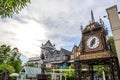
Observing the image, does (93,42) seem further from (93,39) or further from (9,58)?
(9,58)

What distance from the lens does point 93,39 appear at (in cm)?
1473

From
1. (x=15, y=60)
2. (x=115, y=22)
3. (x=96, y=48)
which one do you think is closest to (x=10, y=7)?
(x=115, y=22)

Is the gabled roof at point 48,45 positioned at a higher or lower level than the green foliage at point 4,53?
higher

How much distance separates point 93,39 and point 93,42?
344mm

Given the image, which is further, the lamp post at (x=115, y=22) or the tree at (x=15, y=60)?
the tree at (x=15, y=60)

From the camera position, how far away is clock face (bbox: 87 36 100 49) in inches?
562

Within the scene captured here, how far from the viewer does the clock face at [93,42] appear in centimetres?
1427

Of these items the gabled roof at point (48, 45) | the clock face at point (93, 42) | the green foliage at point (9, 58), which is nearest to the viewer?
the clock face at point (93, 42)

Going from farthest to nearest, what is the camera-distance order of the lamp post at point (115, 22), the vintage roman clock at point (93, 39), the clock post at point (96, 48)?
the vintage roman clock at point (93, 39)
the clock post at point (96, 48)
the lamp post at point (115, 22)

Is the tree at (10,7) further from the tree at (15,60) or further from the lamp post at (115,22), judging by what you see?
the tree at (15,60)

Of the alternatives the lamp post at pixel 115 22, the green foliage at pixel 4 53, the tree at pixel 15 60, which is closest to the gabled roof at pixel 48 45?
the tree at pixel 15 60

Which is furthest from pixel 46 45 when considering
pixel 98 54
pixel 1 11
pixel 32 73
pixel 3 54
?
pixel 1 11

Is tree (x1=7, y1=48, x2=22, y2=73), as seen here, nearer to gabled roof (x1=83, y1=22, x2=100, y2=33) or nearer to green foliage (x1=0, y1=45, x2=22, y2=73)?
green foliage (x1=0, y1=45, x2=22, y2=73)

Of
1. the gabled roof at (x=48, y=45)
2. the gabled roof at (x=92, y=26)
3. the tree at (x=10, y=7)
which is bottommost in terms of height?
the tree at (x=10, y=7)
